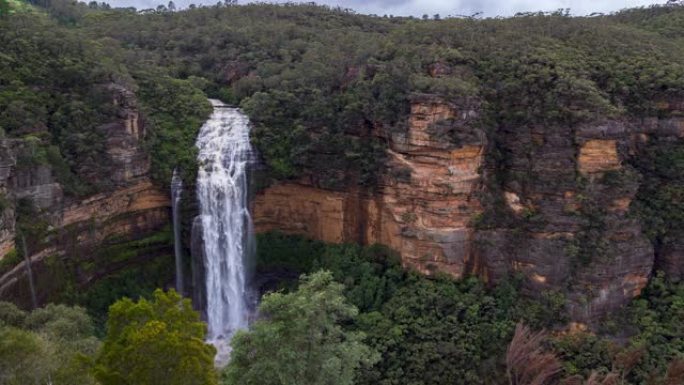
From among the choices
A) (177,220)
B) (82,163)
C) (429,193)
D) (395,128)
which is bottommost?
(177,220)

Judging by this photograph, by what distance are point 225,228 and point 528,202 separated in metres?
12.0

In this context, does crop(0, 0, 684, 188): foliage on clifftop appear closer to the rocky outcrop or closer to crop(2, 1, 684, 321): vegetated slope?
crop(2, 1, 684, 321): vegetated slope

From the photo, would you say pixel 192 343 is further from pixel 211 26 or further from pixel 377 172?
pixel 211 26

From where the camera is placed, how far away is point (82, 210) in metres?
20.8

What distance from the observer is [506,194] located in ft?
72.8

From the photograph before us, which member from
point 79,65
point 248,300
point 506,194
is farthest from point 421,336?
point 79,65

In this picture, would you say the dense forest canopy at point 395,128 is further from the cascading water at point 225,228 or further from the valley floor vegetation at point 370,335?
the cascading water at point 225,228

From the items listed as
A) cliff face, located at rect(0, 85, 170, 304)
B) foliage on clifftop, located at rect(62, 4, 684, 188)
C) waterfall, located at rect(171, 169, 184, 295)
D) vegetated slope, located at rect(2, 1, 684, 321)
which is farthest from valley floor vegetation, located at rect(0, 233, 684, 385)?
foliage on clifftop, located at rect(62, 4, 684, 188)

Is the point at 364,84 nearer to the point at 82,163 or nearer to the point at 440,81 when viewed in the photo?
the point at 440,81

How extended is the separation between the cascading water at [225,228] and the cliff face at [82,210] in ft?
6.93

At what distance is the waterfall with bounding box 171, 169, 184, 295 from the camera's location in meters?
23.1

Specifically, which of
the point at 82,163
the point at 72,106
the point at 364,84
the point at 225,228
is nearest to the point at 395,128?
the point at 364,84

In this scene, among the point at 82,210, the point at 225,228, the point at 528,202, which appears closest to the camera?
the point at 82,210

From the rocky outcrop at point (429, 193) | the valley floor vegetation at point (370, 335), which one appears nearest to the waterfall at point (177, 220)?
the valley floor vegetation at point (370, 335)
